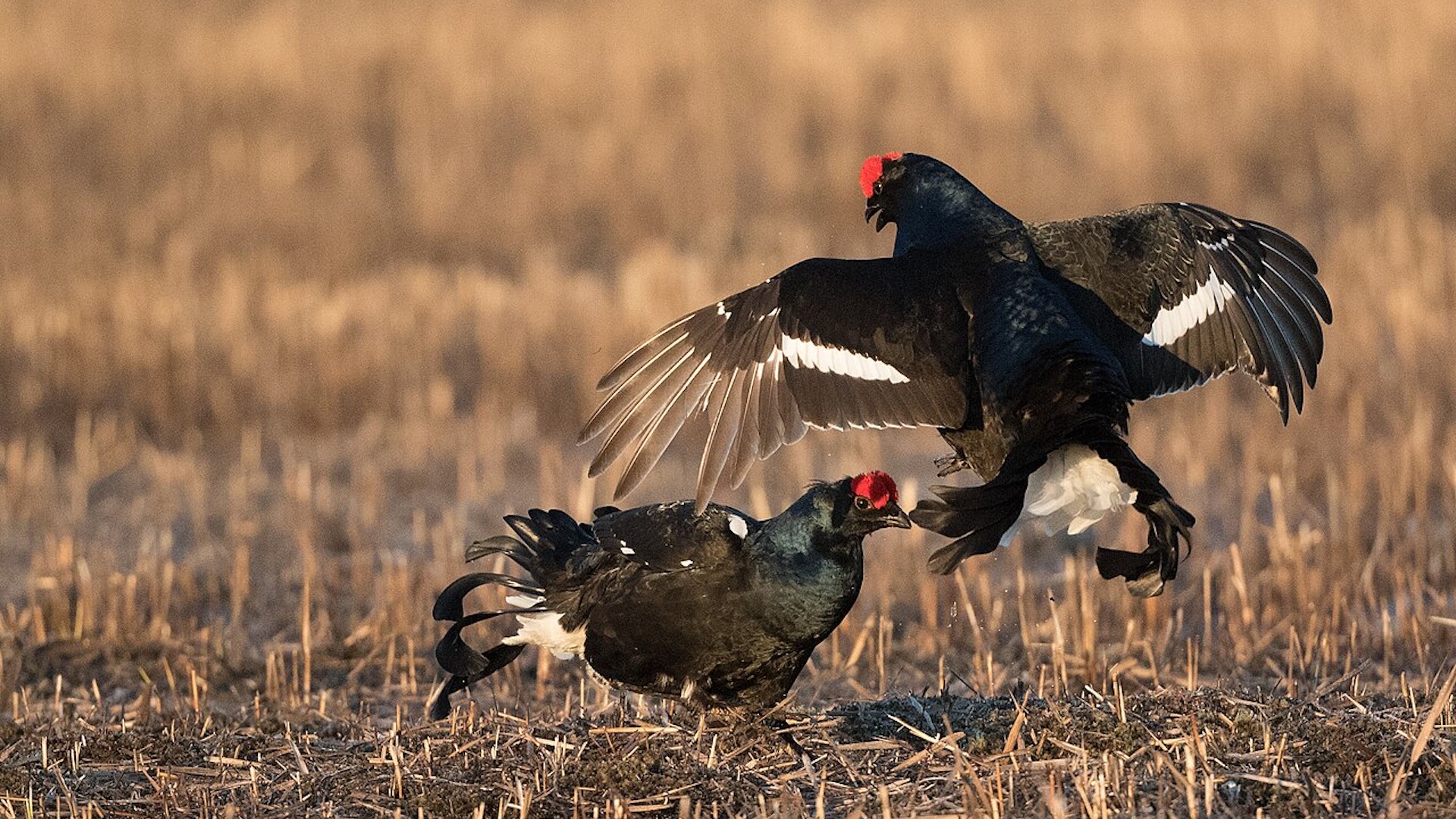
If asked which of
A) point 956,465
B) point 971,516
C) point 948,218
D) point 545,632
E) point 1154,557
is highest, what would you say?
point 948,218

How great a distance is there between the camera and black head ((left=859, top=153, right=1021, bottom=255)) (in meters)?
5.13

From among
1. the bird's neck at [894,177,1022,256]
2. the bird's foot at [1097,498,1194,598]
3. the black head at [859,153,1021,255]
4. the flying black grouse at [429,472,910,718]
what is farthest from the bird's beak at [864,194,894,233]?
the bird's foot at [1097,498,1194,598]

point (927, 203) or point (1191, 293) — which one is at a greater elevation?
point (927, 203)

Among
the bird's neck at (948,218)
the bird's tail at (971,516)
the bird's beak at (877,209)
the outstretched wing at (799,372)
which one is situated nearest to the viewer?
the bird's tail at (971,516)

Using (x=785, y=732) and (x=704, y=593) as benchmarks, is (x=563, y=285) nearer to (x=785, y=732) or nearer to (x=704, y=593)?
(x=704, y=593)

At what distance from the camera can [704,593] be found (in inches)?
178

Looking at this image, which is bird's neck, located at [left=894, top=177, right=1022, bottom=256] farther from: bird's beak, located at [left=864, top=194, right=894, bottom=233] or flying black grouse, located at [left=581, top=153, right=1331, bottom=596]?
bird's beak, located at [left=864, top=194, right=894, bottom=233]

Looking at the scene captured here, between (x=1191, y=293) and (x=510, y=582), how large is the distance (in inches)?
77.2

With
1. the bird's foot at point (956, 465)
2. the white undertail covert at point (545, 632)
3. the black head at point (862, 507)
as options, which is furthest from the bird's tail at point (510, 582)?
the bird's foot at point (956, 465)

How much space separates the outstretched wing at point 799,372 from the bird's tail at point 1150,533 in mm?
496

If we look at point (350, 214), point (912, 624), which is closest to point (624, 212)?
point (350, 214)

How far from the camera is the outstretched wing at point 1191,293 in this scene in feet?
16.4

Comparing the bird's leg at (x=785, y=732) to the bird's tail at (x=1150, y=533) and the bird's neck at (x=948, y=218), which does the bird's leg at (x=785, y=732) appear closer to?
the bird's tail at (x=1150, y=533)

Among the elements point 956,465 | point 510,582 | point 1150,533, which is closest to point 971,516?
point 1150,533
